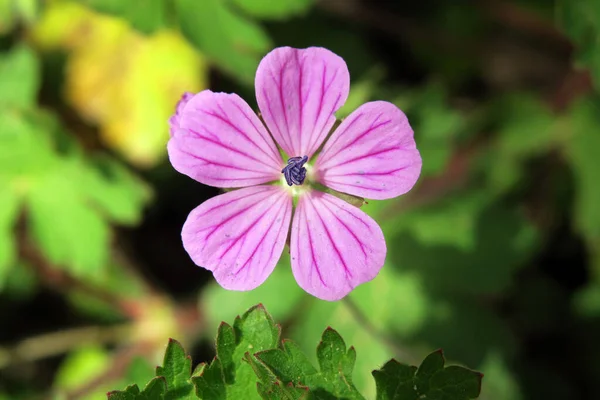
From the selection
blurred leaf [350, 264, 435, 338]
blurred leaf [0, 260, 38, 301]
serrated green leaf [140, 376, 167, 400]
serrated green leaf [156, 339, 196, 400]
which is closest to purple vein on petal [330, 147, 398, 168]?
serrated green leaf [156, 339, 196, 400]

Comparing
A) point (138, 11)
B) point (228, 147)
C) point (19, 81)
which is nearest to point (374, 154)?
point (228, 147)

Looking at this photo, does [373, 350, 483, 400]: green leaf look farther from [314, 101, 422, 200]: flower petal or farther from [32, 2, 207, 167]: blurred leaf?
[32, 2, 207, 167]: blurred leaf

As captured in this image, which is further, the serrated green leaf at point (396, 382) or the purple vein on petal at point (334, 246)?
the serrated green leaf at point (396, 382)

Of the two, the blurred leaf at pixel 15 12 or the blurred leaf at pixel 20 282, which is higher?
the blurred leaf at pixel 15 12

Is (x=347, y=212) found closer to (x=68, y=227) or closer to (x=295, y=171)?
(x=295, y=171)

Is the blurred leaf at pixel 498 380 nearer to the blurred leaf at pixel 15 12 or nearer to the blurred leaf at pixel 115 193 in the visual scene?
the blurred leaf at pixel 115 193

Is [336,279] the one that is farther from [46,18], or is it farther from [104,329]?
[46,18]

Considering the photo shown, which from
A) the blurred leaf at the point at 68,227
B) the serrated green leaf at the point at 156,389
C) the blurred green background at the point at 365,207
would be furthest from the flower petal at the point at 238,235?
the blurred leaf at the point at 68,227
